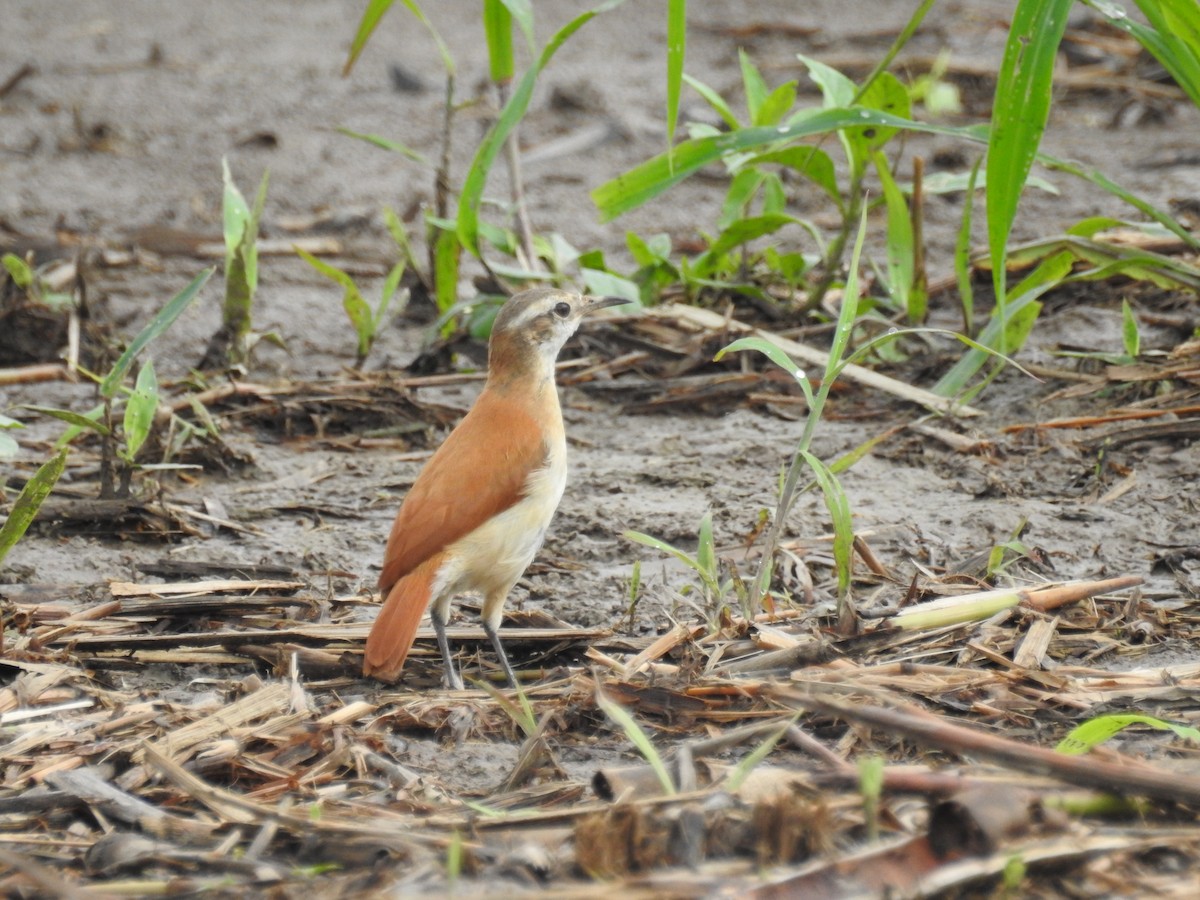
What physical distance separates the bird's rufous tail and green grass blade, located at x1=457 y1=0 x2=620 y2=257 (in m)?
2.45

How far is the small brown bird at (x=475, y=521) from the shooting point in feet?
16.0

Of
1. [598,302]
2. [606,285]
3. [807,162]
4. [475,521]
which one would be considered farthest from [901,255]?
[475,521]

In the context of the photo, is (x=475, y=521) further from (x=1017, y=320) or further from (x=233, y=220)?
(x=1017, y=320)

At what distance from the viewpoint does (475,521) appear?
200 inches

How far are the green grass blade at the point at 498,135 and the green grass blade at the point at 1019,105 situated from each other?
1687 millimetres

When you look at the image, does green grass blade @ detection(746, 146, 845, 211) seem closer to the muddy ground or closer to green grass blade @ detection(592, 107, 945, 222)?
green grass blade @ detection(592, 107, 945, 222)

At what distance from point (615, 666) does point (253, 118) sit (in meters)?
8.59

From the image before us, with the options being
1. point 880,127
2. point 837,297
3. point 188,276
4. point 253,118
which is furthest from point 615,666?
point 253,118

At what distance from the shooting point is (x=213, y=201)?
10.7 meters

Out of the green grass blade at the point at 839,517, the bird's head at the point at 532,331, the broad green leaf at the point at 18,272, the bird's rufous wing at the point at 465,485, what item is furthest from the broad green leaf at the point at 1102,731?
the broad green leaf at the point at 18,272

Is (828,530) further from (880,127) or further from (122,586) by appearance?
(122,586)

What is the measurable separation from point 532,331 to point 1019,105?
76.7 inches

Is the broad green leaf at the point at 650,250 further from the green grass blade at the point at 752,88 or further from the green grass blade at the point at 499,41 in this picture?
the green grass blade at the point at 499,41

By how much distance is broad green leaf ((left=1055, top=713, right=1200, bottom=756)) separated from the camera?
3734 millimetres
